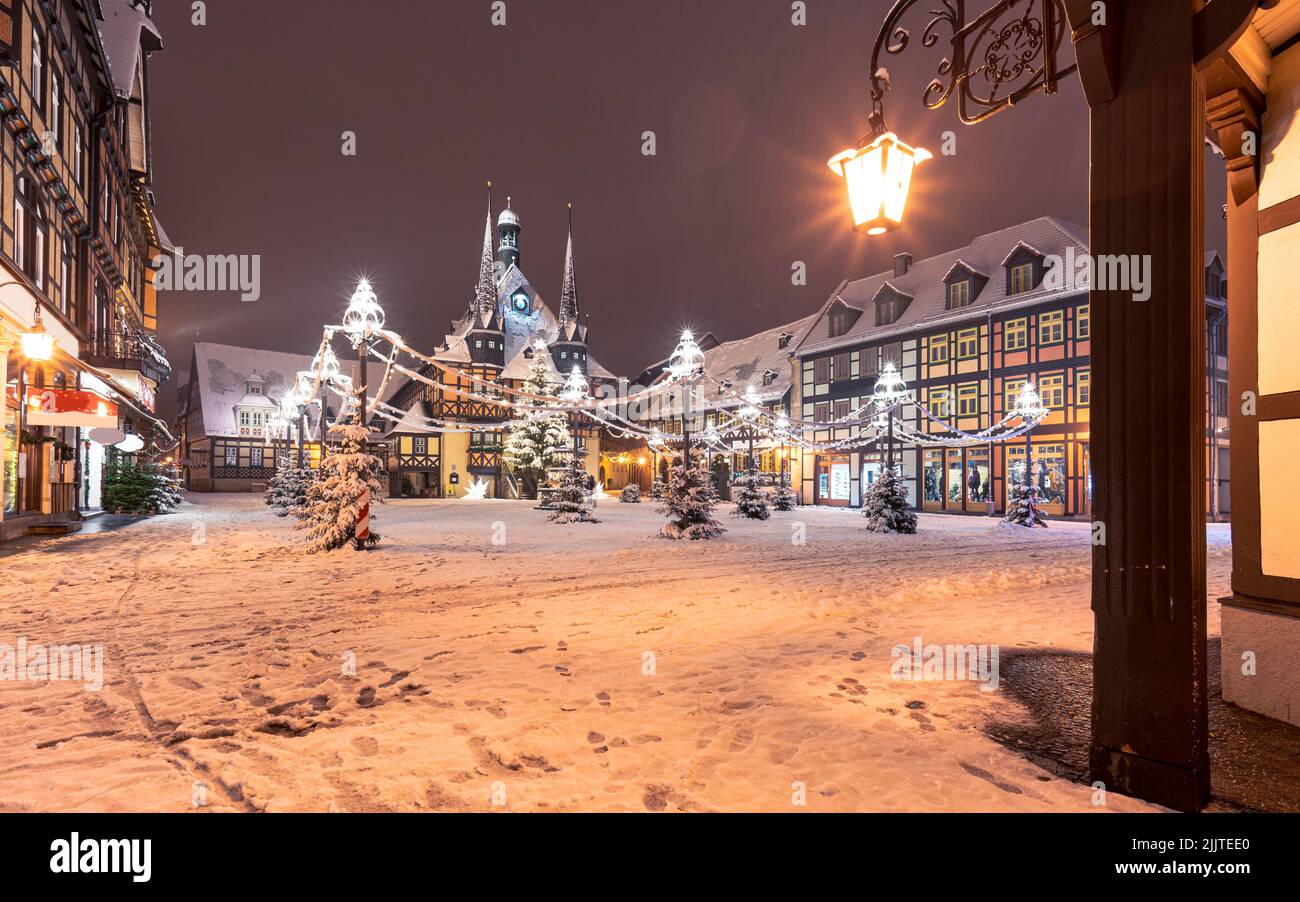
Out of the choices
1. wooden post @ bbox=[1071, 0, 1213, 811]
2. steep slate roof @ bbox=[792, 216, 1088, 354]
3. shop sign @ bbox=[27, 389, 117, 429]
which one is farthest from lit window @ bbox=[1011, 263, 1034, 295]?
shop sign @ bbox=[27, 389, 117, 429]

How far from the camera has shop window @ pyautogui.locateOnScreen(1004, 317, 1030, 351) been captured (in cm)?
2595

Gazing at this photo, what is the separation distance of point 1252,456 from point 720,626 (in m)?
4.81

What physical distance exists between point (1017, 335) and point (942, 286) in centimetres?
548

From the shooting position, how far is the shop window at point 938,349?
29188 millimetres

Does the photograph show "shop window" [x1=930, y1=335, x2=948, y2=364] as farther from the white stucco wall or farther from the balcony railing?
the balcony railing

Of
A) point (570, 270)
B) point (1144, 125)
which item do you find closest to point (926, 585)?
point (1144, 125)

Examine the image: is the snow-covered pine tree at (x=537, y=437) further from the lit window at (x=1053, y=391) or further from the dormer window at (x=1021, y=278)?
the lit window at (x=1053, y=391)

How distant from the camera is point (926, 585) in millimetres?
9266

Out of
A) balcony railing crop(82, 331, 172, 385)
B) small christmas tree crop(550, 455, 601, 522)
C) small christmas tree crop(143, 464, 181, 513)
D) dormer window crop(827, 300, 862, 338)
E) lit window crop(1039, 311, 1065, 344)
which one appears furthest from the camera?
dormer window crop(827, 300, 862, 338)

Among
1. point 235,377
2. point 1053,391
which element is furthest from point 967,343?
point 235,377

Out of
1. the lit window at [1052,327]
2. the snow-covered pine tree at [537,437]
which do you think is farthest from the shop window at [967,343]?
the snow-covered pine tree at [537,437]

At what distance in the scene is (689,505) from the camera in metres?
16.1

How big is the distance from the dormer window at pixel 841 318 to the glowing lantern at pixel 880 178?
103ft

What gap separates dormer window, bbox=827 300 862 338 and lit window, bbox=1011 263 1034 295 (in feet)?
28.1
